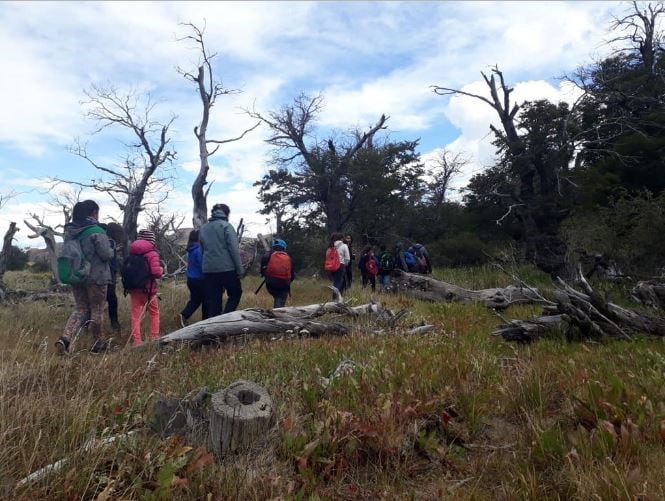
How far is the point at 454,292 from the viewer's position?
1131cm

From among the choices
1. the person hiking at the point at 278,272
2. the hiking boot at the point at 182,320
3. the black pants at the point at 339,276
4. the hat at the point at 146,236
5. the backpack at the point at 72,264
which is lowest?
the hiking boot at the point at 182,320

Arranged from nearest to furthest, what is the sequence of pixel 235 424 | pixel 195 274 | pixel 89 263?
pixel 235 424 < pixel 89 263 < pixel 195 274

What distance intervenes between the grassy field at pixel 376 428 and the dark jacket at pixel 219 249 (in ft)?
8.51

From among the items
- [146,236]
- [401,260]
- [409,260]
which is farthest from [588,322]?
[409,260]

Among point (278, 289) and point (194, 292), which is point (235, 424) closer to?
point (194, 292)

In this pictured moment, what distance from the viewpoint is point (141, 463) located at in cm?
231

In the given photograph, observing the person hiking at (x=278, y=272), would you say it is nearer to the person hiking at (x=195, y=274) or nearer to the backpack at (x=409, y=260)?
the person hiking at (x=195, y=274)

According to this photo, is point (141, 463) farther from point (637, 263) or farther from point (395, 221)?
point (395, 221)

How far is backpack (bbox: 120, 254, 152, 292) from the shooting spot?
6609mm

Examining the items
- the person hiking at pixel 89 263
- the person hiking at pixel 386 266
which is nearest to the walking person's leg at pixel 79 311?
the person hiking at pixel 89 263

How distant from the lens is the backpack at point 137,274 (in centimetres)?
661

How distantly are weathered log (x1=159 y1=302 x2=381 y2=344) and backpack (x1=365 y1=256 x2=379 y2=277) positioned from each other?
7034mm

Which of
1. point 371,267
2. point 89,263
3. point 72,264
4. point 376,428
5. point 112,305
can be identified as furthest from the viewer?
point 371,267

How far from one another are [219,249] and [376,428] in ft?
15.4
